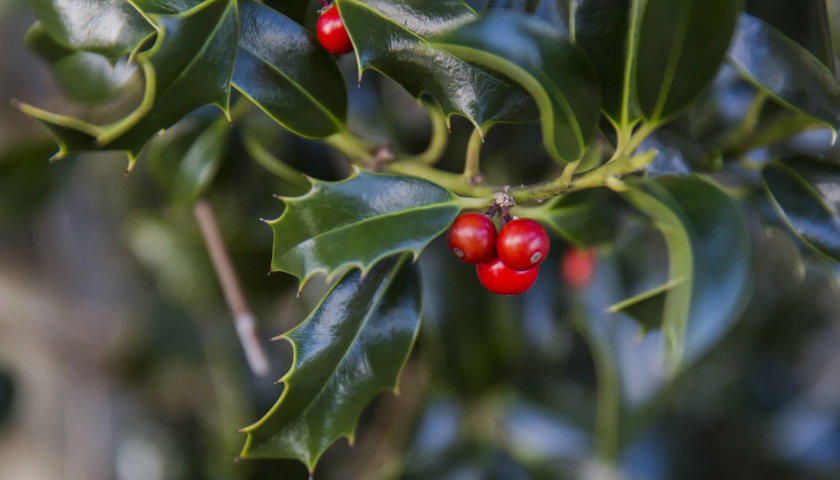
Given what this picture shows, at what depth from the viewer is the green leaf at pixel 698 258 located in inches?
19.7

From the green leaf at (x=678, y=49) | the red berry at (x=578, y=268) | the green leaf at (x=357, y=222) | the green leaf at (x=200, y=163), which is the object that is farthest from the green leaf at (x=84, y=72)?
the red berry at (x=578, y=268)

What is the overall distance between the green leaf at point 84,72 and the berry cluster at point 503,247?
0.45 meters

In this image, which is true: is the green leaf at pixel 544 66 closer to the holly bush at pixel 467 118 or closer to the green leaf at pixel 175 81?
the holly bush at pixel 467 118

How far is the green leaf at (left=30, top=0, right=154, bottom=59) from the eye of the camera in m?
0.61

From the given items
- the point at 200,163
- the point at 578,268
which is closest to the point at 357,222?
the point at 200,163

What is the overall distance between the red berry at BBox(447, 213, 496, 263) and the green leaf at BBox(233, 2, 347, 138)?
19 cm

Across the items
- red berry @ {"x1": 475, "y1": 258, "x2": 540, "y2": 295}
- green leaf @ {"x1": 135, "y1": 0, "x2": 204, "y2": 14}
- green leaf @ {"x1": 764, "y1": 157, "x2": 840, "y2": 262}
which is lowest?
red berry @ {"x1": 475, "y1": 258, "x2": 540, "y2": 295}

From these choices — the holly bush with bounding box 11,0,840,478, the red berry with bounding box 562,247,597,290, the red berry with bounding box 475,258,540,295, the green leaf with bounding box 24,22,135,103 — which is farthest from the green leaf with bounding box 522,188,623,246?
the green leaf with bounding box 24,22,135,103

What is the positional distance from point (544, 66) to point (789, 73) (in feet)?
0.85

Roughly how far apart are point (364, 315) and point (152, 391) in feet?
3.13

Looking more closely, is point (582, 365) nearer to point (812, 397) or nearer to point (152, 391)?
point (812, 397)

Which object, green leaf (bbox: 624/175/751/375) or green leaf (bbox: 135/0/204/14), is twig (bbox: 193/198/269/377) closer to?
green leaf (bbox: 135/0/204/14)

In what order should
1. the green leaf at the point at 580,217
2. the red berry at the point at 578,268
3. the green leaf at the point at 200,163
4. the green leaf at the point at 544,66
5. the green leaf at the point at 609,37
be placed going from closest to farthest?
the green leaf at the point at 544,66, the green leaf at the point at 609,37, the green leaf at the point at 580,217, the green leaf at the point at 200,163, the red berry at the point at 578,268

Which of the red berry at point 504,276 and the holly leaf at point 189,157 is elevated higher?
the red berry at point 504,276
